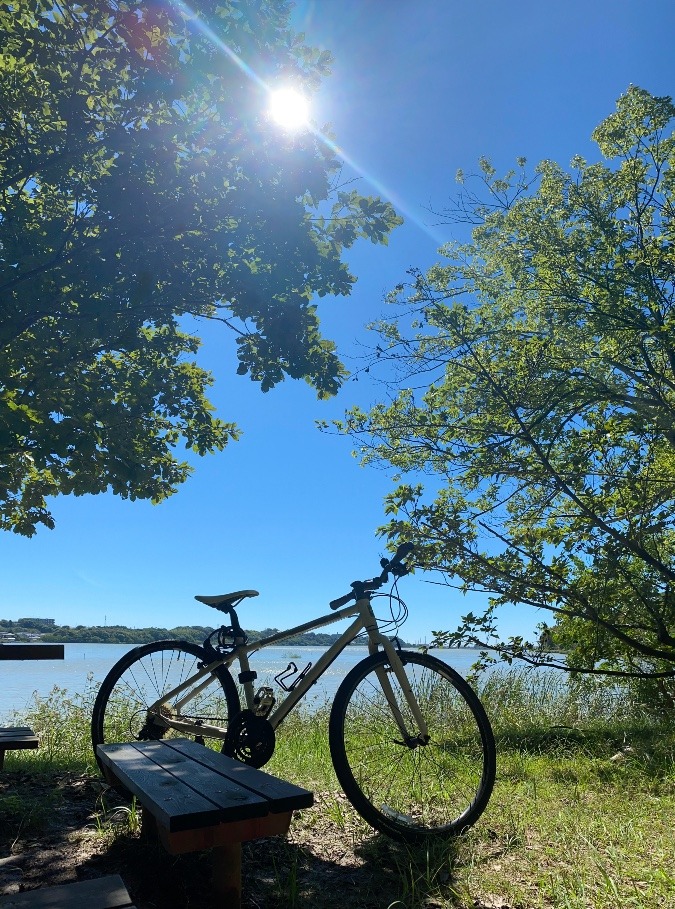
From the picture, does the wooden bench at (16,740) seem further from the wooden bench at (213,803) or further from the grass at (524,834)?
the wooden bench at (213,803)

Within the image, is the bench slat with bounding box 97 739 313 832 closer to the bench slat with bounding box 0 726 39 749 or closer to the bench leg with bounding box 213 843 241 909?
the bench leg with bounding box 213 843 241 909

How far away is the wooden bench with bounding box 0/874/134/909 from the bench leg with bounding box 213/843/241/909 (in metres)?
0.72

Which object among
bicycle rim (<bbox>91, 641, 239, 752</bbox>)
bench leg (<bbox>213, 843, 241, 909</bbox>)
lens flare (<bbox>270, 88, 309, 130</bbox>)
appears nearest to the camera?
bench leg (<bbox>213, 843, 241, 909</bbox>)

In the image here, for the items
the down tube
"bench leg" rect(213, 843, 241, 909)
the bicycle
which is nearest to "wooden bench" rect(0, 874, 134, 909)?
"bench leg" rect(213, 843, 241, 909)

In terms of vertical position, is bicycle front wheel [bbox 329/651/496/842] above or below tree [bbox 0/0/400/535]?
below

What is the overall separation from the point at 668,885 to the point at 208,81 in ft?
17.4

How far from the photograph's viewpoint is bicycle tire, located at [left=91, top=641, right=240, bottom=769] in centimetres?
374

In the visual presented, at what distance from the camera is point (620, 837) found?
3025mm

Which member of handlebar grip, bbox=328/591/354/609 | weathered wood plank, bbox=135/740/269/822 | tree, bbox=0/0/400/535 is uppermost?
tree, bbox=0/0/400/535

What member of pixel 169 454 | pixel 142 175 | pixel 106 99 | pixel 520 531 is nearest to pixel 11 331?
pixel 142 175

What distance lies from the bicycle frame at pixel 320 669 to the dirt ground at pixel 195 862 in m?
0.53

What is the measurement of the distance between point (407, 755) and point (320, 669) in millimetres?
667

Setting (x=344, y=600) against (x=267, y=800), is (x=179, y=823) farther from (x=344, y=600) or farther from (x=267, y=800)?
(x=344, y=600)

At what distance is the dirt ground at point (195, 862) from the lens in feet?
7.98
